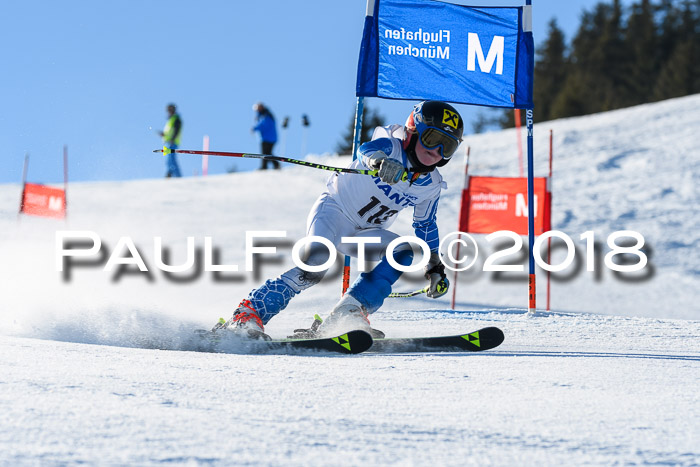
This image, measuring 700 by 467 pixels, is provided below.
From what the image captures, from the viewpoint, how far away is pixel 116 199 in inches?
571

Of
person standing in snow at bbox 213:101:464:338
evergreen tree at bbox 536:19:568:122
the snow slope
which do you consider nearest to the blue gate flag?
the snow slope

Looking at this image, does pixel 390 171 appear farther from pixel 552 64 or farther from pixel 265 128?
pixel 552 64

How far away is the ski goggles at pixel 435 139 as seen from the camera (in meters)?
4.00

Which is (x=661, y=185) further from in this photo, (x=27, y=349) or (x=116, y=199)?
(x=27, y=349)

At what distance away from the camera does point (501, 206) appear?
25.5 ft

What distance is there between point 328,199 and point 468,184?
144 inches

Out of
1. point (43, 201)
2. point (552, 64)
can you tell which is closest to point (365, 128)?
point (552, 64)

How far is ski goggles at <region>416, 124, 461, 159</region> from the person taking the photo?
3998mm

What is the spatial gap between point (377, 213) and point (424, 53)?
2329 millimetres

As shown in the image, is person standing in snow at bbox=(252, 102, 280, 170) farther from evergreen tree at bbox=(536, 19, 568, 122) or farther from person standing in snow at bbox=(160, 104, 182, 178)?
evergreen tree at bbox=(536, 19, 568, 122)

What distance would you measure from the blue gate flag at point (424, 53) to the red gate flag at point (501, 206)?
1.63 metres

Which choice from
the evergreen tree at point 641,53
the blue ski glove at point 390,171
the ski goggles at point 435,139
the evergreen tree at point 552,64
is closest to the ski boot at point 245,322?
the blue ski glove at point 390,171

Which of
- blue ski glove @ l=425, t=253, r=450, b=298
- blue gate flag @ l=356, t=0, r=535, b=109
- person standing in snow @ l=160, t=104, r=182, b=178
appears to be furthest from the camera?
person standing in snow @ l=160, t=104, r=182, b=178

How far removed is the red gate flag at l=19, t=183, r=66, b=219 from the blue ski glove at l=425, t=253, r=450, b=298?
7.52 metres
